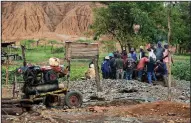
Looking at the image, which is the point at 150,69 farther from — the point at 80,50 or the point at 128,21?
the point at 128,21

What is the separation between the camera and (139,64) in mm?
21312

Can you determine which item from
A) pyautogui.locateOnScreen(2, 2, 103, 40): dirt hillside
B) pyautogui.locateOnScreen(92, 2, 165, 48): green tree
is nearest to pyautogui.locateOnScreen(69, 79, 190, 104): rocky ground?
pyautogui.locateOnScreen(92, 2, 165, 48): green tree

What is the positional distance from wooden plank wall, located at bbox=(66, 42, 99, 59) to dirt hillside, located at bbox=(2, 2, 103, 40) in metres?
61.4

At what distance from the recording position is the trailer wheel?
581 inches

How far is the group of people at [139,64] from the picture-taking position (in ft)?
67.7

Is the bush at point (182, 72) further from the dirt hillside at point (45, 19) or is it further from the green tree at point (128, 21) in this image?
the dirt hillside at point (45, 19)

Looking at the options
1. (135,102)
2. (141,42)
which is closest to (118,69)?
(135,102)

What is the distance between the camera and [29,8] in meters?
87.9

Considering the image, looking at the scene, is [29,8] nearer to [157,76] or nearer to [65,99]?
[157,76]

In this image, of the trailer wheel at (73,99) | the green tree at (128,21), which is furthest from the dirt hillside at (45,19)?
the trailer wheel at (73,99)

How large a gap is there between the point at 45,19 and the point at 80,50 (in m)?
70.1

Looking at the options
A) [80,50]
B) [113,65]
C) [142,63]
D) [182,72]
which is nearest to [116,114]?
[80,50]

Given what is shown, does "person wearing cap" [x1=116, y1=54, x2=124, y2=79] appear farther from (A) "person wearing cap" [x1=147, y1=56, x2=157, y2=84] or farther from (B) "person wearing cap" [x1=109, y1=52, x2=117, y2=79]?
(A) "person wearing cap" [x1=147, y1=56, x2=157, y2=84]

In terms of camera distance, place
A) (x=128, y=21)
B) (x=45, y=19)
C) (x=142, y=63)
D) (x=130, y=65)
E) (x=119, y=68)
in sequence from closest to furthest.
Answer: (x=142, y=63), (x=130, y=65), (x=119, y=68), (x=128, y=21), (x=45, y=19)
